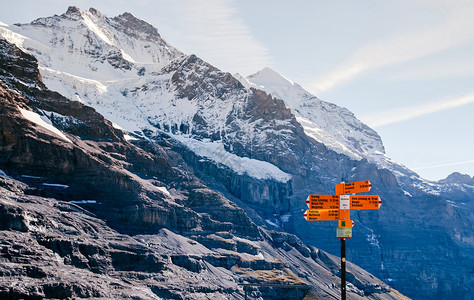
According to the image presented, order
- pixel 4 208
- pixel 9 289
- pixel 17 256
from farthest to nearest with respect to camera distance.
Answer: pixel 4 208 < pixel 17 256 < pixel 9 289

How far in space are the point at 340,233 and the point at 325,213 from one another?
1.43m

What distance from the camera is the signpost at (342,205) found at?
3528cm

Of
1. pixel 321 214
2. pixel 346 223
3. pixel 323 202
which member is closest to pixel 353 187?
pixel 323 202

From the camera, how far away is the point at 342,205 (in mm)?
35625

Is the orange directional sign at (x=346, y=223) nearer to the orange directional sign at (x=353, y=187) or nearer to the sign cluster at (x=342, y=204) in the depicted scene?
the sign cluster at (x=342, y=204)

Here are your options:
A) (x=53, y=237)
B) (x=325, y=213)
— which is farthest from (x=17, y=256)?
(x=325, y=213)

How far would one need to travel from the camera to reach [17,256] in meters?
174

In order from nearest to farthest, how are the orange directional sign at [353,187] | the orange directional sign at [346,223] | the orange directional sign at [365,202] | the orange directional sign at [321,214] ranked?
the orange directional sign at [353,187], the orange directional sign at [346,223], the orange directional sign at [365,202], the orange directional sign at [321,214]

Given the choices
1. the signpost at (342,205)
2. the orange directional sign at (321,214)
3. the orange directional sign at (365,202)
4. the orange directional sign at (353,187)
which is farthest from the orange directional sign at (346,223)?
the orange directional sign at (353,187)

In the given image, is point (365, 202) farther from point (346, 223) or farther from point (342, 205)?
point (346, 223)

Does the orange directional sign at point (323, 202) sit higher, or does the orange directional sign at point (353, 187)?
the orange directional sign at point (353, 187)

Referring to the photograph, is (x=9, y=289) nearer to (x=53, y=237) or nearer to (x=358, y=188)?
(x=53, y=237)

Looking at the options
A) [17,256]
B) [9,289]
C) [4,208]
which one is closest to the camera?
[9,289]

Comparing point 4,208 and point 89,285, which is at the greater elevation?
point 4,208
